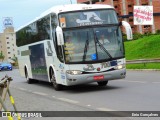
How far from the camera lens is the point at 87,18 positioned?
615 inches

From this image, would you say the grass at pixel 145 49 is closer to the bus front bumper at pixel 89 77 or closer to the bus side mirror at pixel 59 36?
the bus front bumper at pixel 89 77

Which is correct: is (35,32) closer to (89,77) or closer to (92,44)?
(92,44)

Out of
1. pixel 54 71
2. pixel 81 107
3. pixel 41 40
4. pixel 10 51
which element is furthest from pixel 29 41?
pixel 10 51

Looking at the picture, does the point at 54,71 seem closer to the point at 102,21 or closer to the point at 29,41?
the point at 102,21

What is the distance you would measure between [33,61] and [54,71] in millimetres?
5015

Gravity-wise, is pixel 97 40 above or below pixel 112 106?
above

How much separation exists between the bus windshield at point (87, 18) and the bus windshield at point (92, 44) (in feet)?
0.76

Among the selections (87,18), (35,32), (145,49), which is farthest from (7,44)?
(87,18)

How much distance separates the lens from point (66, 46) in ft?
49.7

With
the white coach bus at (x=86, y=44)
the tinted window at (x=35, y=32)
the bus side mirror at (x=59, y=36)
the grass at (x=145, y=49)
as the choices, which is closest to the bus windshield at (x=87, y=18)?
the white coach bus at (x=86, y=44)

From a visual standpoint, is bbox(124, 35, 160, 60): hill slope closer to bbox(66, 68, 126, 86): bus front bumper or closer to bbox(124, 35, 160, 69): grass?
bbox(124, 35, 160, 69): grass

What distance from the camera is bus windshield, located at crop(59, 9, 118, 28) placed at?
50.4ft

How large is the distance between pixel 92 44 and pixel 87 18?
1.09m

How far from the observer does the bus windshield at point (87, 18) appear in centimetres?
1537
